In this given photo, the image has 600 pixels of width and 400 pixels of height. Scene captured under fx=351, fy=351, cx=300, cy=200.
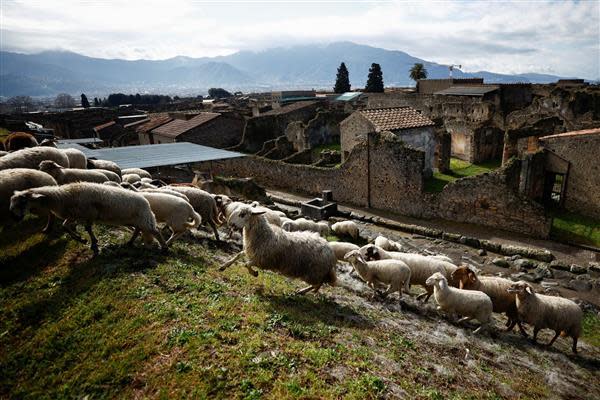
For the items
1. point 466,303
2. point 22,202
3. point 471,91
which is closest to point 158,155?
point 22,202

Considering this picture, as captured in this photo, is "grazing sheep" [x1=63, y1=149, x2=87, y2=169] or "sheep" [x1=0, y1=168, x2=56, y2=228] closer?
"sheep" [x1=0, y1=168, x2=56, y2=228]

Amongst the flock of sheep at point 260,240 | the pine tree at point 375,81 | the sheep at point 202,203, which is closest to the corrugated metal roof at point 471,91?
the pine tree at point 375,81

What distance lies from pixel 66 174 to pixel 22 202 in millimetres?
2938

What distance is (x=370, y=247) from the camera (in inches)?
381

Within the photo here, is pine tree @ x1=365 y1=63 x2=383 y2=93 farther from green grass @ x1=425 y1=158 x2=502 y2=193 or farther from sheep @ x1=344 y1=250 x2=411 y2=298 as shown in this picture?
sheep @ x1=344 y1=250 x2=411 y2=298

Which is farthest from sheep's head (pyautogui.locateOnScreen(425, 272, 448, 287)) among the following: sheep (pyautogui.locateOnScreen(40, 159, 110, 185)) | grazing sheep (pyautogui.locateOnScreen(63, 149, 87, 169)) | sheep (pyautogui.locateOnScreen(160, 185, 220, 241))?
grazing sheep (pyautogui.locateOnScreen(63, 149, 87, 169))

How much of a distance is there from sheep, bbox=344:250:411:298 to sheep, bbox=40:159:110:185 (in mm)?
7025

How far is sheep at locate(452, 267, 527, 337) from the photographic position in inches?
337

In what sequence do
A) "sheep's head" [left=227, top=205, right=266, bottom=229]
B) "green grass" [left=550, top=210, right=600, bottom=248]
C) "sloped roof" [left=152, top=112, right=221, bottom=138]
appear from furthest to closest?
"sloped roof" [left=152, top=112, right=221, bottom=138], "green grass" [left=550, top=210, right=600, bottom=248], "sheep's head" [left=227, top=205, right=266, bottom=229]

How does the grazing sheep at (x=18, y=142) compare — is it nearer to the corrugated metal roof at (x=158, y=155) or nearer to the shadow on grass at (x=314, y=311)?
the corrugated metal roof at (x=158, y=155)

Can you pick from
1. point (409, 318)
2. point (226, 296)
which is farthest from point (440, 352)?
point (226, 296)

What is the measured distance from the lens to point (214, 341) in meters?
4.69

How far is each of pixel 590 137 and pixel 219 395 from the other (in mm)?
19483

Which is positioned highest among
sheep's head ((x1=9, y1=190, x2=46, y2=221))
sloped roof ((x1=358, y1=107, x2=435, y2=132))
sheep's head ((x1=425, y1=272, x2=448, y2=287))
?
sloped roof ((x1=358, y1=107, x2=435, y2=132))
